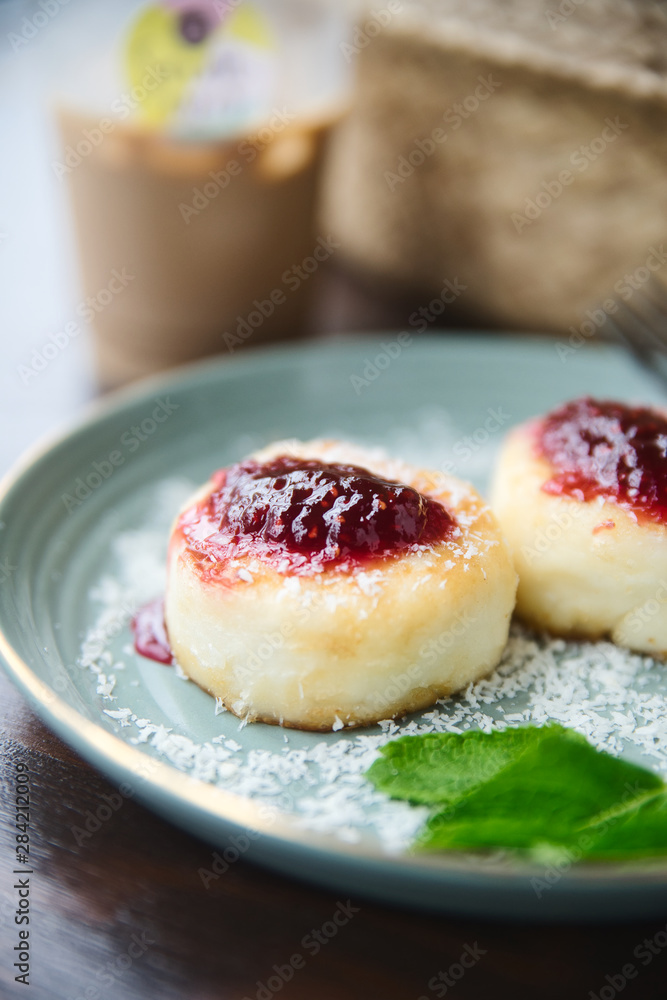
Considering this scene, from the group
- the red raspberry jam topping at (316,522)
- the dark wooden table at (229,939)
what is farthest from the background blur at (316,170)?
the dark wooden table at (229,939)

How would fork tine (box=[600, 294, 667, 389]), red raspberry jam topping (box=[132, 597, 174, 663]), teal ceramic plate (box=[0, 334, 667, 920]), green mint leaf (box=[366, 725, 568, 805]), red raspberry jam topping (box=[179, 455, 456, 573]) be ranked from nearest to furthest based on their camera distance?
teal ceramic plate (box=[0, 334, 667, 920])
green mint leaf (box=[366, 725, 568, 805])
red raspberry jam topping (box=[179, 455, 456, 573])
red raspberry jam topping (box=[132, 597, 174, 663])
fork tine (box=[600, 294, 667, 389])

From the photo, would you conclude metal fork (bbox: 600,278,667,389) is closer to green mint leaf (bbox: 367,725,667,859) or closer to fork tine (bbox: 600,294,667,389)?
fork tine (bbox: 600,294,667,389)

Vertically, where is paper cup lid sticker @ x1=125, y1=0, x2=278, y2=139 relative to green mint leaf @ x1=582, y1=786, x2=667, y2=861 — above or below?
above

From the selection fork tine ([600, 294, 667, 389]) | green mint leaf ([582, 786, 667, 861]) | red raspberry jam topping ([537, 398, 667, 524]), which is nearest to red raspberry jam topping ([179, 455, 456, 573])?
red raspberry jam topping ([537, 398, 667, 524])

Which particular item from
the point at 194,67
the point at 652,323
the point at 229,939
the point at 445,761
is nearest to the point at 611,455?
the point at 445,761

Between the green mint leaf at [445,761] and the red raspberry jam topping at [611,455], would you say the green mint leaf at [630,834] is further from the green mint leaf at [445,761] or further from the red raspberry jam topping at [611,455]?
the red raspberry jam topping at [611,455]

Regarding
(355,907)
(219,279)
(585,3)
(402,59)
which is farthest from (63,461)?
(585,3)

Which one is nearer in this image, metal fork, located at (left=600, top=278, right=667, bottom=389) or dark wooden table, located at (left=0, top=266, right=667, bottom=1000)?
dark wooden table, located at (left=0, top=266, right=667, bottom=1000)
